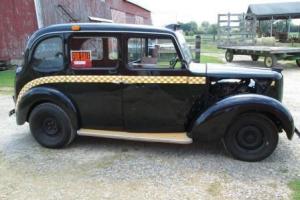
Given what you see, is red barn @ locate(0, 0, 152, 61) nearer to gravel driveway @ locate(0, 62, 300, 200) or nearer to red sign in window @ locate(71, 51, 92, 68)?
gravel driveway @ locate(0, 62, 300, 200)

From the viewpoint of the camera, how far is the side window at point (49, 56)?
5719mm

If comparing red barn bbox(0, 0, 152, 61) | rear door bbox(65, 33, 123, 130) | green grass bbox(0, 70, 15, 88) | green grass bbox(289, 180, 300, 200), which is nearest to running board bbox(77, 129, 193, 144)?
rear door bbox(65, 33, 123, 130)

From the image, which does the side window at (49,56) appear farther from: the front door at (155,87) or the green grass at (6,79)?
the green grass at (6,79)

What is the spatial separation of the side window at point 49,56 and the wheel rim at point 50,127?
0.83 metres

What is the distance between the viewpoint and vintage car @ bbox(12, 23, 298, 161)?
5.33 meters

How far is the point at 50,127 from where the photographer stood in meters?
5.96

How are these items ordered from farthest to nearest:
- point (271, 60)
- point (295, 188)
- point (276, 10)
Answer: point (276, 10)
point (271, 60)
point (295, 188)

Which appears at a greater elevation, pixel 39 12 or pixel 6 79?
pixel 39 12

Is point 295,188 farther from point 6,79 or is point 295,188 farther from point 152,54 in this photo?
point 6,79

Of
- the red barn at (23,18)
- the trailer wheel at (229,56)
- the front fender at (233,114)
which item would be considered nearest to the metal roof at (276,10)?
the trailer wheel at (229,56)

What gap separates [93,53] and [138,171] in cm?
202

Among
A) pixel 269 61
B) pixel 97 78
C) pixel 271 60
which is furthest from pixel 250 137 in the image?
A: pixel 269 61

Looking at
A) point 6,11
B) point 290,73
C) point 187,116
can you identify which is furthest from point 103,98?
point 6,11

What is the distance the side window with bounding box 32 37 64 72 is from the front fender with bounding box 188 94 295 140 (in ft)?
7.70
